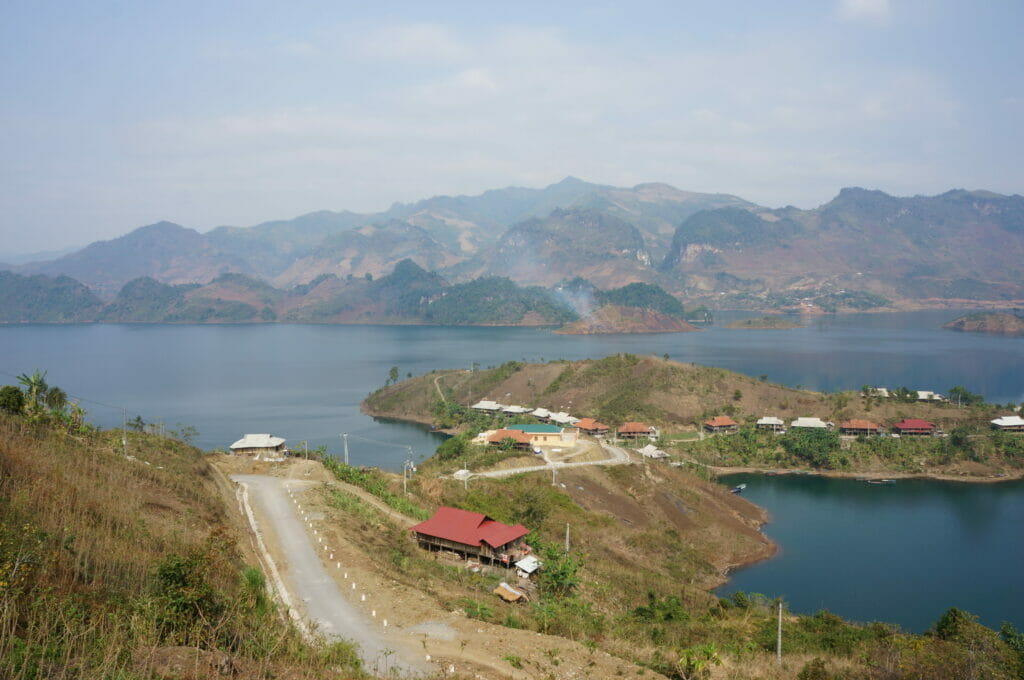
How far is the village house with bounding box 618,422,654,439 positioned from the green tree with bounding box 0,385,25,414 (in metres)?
55.5

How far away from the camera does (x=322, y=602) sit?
1647 cm

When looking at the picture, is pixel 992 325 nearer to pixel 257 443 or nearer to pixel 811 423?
pixel 811 423

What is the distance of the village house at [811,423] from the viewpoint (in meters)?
70.4

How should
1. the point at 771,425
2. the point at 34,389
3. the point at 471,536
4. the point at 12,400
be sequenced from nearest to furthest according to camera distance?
the point at 12,400 < the point at 471,536 < the point at 34,389 < the point at 771,425

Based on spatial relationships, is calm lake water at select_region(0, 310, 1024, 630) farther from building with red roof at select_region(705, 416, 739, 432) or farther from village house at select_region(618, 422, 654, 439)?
village house at select_region(618, 422, 654, 439)

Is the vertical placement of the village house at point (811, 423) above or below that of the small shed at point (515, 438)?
below

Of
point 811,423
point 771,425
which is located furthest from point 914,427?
point 771,425

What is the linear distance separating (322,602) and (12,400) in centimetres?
1733

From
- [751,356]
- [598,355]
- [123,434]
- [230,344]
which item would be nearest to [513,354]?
[598,355]

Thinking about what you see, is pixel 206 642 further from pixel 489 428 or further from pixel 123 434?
pixel 489 428

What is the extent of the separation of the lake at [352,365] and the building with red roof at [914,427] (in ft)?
103

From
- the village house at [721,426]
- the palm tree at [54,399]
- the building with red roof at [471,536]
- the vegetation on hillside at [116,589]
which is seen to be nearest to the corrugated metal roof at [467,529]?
the building with red roof at [471,536]

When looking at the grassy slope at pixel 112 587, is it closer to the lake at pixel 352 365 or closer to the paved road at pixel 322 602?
the paved road at pixel 322 602

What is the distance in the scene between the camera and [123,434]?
89.6 ft
